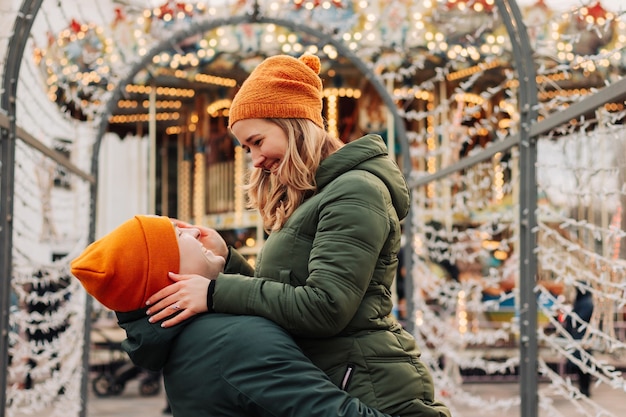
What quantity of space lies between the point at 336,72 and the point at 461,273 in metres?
3.55

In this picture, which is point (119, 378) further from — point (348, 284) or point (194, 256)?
point (348, 284)

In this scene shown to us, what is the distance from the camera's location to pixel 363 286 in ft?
6.47

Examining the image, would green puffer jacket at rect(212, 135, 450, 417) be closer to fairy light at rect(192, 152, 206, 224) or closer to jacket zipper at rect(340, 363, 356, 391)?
jacket zipper at rect(340, 363, 356, 391)

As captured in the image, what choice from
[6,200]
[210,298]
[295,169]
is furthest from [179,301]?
[6,200]

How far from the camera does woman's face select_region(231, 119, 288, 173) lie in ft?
7.18

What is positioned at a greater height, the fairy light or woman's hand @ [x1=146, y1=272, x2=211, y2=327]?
the fairy light

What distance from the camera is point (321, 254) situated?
195 centimetres

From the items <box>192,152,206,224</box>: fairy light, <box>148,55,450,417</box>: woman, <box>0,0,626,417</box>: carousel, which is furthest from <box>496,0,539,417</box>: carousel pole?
<box>192,152,206,224</box>: fairy light

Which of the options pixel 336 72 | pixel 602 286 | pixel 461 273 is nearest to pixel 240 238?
pixel 336 72

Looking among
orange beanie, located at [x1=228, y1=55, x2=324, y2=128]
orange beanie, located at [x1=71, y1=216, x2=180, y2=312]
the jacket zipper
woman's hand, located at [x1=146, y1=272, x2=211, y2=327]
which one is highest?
orange beanie, located at [x1=228, y1=55, x2=324, y2=128]

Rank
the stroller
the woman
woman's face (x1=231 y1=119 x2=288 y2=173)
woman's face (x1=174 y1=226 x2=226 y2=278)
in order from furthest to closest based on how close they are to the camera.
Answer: the stroller, woman's face (x1=231 y1=119 x2=288 y2=173), woman's face (x1=174 y1=226 x2=226 y2=278), the woman

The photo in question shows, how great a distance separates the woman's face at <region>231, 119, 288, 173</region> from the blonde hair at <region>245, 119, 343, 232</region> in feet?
0.05

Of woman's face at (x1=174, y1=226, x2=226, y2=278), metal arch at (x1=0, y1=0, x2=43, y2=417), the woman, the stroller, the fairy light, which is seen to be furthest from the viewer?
the fairy light

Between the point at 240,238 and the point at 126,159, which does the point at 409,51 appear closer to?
the point at 240,238
